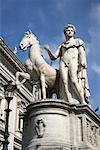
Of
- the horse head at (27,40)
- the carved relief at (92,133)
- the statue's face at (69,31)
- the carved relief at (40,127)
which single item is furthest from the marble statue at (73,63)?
the carved relief at (40,127)

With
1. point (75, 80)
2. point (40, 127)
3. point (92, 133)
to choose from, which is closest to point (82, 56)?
point (75, 80)

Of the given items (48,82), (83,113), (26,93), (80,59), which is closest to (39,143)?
(83,113)

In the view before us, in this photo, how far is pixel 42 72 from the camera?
1103 centimetres

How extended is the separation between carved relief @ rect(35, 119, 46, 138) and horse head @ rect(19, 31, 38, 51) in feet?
9.34

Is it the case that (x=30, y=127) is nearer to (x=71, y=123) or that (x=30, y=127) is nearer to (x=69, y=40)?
(x=71, y=123)

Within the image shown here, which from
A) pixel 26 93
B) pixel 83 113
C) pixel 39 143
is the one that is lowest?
pixel 39 143

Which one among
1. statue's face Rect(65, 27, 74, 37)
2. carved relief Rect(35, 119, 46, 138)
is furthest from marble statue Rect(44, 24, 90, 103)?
carved relief Rect(35, 119, 46, 138)

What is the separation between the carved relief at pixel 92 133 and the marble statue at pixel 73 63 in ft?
2.38

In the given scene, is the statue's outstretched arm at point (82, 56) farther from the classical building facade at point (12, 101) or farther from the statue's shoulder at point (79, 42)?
the classical building facade at point (12, 101)

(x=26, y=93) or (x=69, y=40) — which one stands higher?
(x=26, y=93)

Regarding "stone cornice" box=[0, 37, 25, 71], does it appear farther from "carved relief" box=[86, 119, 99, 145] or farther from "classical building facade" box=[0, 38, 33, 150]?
"carved relief" box=[86, 119, 99, 145]

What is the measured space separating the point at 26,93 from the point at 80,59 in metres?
26.4

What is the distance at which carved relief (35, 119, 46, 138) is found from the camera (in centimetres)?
979

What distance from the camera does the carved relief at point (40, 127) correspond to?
9789 millimetres
